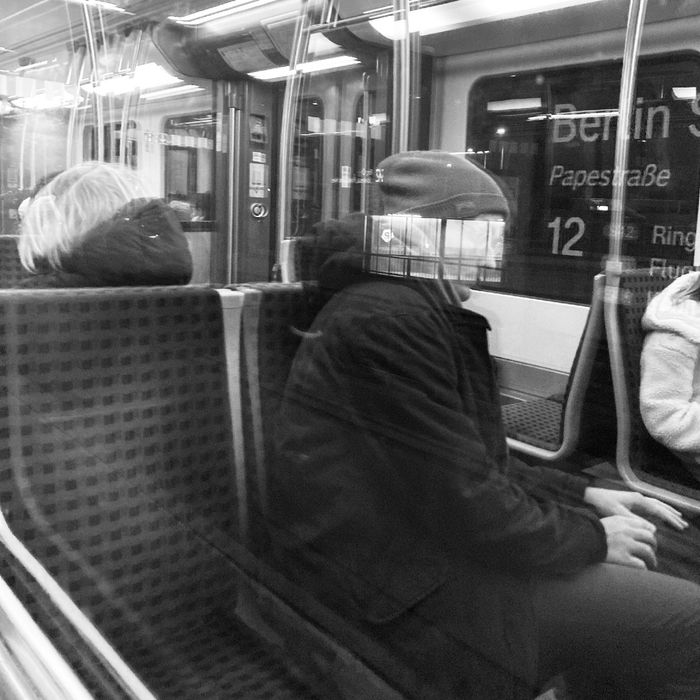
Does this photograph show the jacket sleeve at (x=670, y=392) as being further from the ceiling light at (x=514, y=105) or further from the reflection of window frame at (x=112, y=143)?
the reflection of window frame at (x=112, y=143)

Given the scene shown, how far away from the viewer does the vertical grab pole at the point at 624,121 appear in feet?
4.57

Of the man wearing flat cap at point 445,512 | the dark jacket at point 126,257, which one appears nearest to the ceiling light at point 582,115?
the man wearing flat cap at point 445,512

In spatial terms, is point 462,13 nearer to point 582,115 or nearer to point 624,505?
point 582,115

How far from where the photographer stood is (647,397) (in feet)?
5.51

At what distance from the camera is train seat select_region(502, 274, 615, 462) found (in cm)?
172

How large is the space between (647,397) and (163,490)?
1.00 metres

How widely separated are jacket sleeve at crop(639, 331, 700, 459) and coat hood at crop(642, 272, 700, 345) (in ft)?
0.07

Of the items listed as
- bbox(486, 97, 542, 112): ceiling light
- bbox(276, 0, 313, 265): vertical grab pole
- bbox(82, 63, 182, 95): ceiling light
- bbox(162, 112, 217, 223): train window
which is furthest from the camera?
bbox(162, 112, 217, 223): train window

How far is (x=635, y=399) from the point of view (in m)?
1.74

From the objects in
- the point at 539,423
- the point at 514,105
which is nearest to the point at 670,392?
the point at 539,423

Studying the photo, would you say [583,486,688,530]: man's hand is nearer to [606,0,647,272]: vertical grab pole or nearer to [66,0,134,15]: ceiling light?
[606,0,647,272]: vertical grab pole

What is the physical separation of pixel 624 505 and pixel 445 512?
34cm

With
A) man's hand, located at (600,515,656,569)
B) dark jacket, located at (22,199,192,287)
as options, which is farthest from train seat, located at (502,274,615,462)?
dark jacket, located at (22,199,192,287)

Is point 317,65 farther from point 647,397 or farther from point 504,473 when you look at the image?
point 504,473
